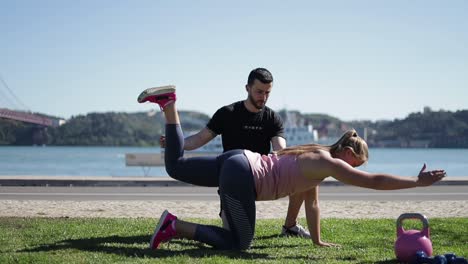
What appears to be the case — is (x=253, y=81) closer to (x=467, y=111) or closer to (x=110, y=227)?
(x=110, y=227)

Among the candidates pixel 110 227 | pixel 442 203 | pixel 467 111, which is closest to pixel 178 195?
pixel 442 203

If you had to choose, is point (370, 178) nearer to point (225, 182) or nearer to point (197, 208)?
point (225, 182)

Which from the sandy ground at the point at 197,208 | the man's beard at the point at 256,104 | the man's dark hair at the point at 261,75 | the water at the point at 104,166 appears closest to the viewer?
the man's dark hair at the point at 261,75

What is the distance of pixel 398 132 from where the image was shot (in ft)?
367

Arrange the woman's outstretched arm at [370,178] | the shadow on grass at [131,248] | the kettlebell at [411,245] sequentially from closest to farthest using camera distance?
the kettlebell at [411,245], the woman's outstretched arm at [370,178], the shadow on grass at [131,248]

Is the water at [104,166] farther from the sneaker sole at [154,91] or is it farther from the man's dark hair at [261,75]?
the sneaker sole at [154,91]

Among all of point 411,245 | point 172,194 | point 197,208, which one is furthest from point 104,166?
point 411,245

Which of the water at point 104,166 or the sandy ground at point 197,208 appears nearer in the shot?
the sandy ground at point 197,208

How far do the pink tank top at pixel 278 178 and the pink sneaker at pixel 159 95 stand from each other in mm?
991

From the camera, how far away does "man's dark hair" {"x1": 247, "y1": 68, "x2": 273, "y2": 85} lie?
6812mm

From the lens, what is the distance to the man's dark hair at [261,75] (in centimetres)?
681

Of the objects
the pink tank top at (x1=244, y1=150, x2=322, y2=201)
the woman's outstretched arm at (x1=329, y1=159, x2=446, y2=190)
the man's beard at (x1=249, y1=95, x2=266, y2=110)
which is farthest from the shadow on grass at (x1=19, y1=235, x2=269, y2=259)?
the man's beard at (x1=249, y1=95, x2=266, y2=110)

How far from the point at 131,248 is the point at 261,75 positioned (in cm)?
225

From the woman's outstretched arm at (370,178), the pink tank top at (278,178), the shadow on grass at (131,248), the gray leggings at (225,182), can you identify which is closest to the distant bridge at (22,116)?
the shadow on grass at (131,248)
